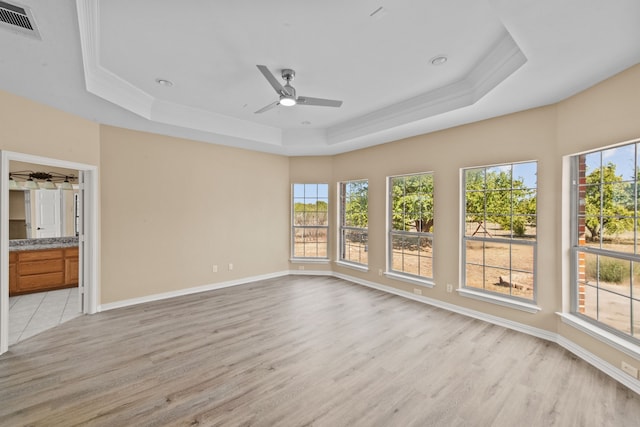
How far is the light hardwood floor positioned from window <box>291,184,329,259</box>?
2458mm

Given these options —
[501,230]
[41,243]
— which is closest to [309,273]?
[501,230]

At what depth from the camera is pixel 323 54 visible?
2756 mm

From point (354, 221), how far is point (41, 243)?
5.99 m

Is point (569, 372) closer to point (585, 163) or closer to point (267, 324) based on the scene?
point (585, 163)

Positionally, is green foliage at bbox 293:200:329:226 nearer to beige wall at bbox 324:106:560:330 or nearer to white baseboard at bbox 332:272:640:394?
beige wall at bbox 324:106:560:330

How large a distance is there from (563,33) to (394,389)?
3010 mm

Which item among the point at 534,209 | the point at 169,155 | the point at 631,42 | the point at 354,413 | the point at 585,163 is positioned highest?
the point at 631,42

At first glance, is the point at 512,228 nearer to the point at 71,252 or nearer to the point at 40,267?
the point at 71,252

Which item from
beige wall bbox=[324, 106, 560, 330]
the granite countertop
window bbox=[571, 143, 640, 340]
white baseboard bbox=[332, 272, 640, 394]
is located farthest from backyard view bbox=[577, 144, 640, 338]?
the granite countertop

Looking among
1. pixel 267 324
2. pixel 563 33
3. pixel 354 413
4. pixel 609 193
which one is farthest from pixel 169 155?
pixel 609 193

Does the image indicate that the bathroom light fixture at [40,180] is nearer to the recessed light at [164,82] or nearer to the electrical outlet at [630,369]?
the recessed light at [164,82]

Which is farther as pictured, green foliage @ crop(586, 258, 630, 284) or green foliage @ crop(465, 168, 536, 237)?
green foliage @ crop(465, 168, 536, 237)

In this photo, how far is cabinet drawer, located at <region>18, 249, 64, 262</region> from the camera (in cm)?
479

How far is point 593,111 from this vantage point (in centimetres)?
276
